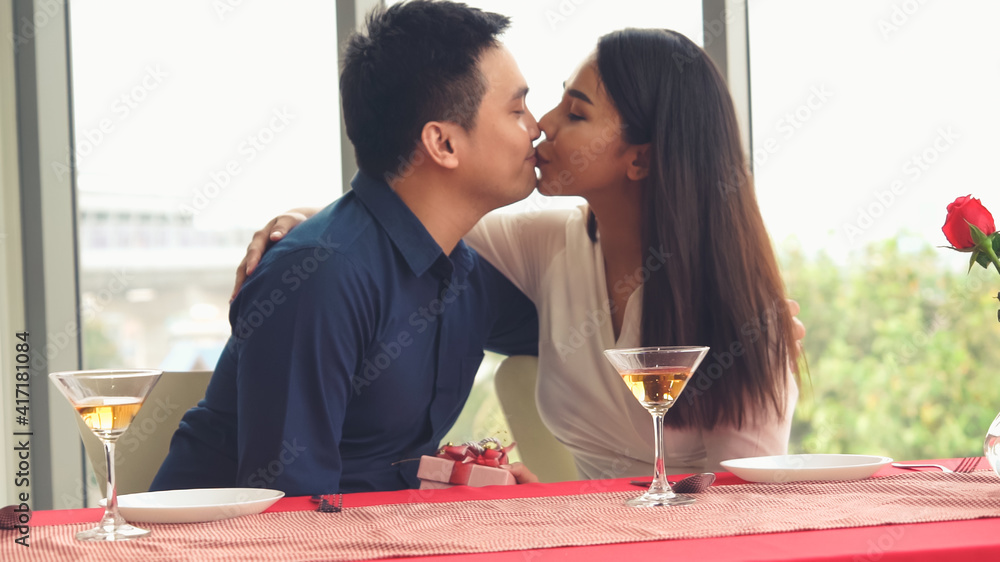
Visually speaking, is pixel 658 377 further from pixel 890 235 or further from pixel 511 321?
pixel 890 235

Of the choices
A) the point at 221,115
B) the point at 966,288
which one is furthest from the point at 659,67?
the point at 966,288

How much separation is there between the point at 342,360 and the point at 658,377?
0.67 metres

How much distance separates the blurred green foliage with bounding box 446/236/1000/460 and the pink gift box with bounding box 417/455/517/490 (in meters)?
3.76

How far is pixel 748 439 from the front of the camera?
1.79 meters

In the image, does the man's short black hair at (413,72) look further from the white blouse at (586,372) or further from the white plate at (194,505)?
the white plate at (194,505)

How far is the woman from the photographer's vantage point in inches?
71.4

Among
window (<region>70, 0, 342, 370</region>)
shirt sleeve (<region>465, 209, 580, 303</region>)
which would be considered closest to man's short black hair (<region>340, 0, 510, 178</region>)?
shirt sleeve (<region>465, 209, 580, 303</region>)

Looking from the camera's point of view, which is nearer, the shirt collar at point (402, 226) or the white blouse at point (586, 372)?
the shirt collar at point (402, 226)

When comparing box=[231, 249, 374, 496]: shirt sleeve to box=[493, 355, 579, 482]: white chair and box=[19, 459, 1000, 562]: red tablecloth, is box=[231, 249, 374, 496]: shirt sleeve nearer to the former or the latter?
box=[493, 355, 579, 482]: white chair

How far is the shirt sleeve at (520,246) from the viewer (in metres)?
2.11

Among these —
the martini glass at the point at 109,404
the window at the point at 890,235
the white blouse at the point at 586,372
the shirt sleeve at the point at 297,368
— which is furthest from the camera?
the window at the point at 890,235

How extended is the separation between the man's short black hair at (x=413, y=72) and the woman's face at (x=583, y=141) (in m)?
0.21

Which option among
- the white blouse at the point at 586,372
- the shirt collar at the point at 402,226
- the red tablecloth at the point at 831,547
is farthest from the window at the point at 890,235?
the red tablecloth at the point at 831,547

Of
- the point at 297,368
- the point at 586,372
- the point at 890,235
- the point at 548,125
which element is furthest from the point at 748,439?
the point at 890,235
